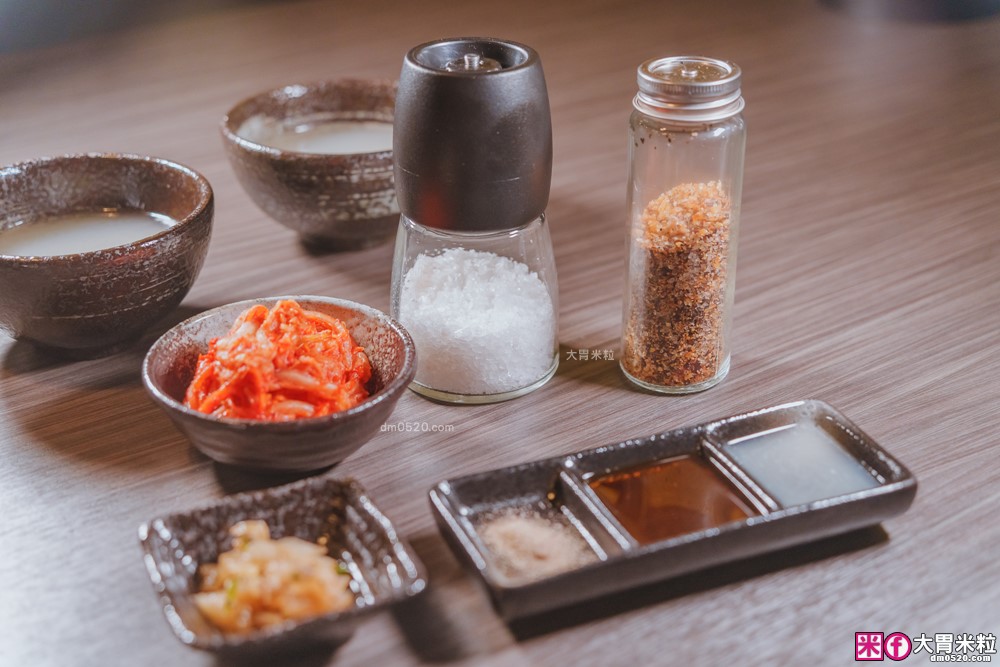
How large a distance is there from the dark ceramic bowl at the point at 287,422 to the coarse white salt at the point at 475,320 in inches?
2.5

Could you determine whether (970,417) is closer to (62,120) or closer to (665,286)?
(665,286)

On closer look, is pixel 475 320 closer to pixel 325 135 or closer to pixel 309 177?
pixel 309 177

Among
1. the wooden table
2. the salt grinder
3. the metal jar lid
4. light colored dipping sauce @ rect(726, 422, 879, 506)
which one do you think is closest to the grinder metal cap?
the salt grinder

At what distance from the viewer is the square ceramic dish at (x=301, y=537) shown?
77 centimetres

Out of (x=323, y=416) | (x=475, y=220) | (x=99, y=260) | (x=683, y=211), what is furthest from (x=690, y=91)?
(x=99, y=260)

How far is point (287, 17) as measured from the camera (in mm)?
2527

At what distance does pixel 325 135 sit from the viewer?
1544 mm

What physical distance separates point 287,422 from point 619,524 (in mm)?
302

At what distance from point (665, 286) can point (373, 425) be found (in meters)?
0.34

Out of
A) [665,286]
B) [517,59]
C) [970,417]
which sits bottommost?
[970,417]

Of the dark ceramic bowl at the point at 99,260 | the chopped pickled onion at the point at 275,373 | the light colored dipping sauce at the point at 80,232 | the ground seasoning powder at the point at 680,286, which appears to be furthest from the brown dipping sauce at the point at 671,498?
the light colored dipping sauce at the point at 80,232

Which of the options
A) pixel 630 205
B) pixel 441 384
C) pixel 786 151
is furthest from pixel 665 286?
pixel 786 151

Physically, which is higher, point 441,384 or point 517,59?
point 517,59

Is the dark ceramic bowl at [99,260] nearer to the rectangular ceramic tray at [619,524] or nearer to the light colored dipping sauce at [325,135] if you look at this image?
the light colored dipping sauce at [325,135]
